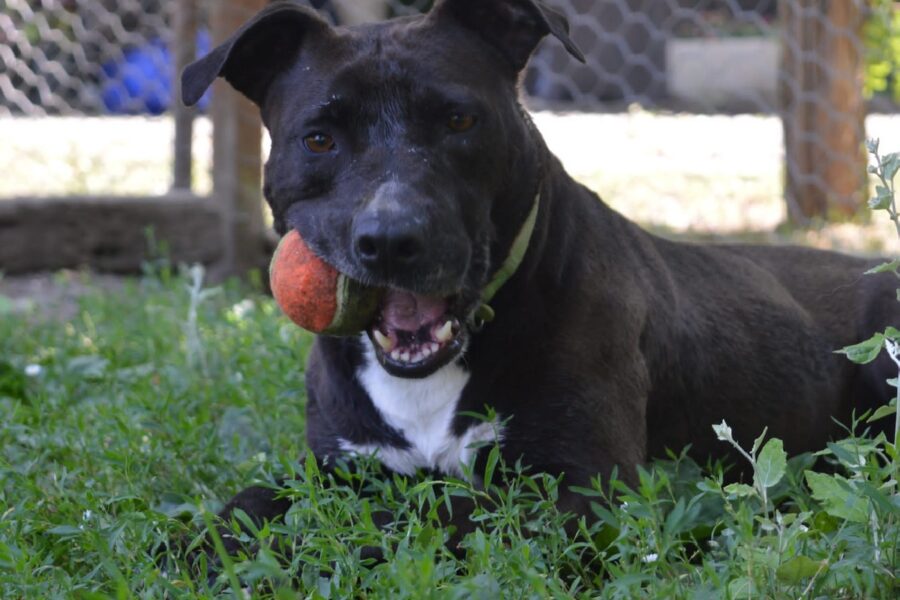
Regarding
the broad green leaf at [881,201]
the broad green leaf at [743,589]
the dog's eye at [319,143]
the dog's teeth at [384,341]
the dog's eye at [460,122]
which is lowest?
the broad green leaf at [743,589]

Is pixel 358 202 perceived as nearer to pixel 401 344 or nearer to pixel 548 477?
pixel 401 344

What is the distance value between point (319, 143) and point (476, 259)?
386 mm

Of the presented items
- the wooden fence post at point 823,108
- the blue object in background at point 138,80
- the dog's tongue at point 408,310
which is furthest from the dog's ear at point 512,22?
the blue object in background at point 138,80

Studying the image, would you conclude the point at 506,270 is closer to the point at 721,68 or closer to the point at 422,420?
the point at 422,420

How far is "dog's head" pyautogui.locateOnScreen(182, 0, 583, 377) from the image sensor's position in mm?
2373

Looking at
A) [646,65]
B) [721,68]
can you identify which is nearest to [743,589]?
[646,65]

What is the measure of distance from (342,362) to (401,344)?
304mm

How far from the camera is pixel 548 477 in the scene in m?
2.17

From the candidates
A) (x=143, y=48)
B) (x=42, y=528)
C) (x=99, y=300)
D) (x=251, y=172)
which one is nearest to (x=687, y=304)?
(x=42, y=528)

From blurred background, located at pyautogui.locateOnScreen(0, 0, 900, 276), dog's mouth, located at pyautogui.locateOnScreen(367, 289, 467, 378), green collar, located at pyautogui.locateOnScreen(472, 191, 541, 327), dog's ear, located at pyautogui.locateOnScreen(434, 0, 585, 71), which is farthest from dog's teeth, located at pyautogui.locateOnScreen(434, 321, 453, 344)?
blurred background, located at pyautogui.locateOnScreen(0, 0, 900, 276)

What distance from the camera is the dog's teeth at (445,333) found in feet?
8.12

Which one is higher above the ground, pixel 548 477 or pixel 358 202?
pixel 358 202

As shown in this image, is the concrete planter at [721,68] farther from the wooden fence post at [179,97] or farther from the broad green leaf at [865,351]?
the broad green leaf at [865,351]

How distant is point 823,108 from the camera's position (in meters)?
5.65
